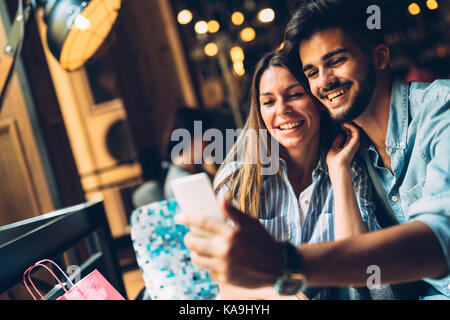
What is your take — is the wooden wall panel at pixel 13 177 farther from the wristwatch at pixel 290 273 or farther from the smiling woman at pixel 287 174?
the wristwatch at pixel 290 273

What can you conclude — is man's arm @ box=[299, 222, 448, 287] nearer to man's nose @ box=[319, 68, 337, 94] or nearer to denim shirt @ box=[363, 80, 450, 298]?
denim shirt @ box=[363, 80, 450, 298]

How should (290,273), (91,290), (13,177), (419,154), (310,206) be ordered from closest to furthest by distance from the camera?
1. (290,273)
2. (91,290)
3. (419,154)
4. (310,206)
5. (13,177)

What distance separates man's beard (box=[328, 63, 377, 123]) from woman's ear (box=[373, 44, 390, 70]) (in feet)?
0.12

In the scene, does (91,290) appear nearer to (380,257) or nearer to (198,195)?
(198,195)

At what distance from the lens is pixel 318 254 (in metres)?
0.68

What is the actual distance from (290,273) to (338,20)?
2.82ft

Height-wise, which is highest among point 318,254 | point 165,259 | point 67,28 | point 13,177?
point 67,28

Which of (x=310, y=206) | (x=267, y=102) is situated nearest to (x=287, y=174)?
(x=310, y=206)

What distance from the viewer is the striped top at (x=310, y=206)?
4.13 feet

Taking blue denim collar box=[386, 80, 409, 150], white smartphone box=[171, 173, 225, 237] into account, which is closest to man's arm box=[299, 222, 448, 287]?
white smartphone box=[171, 173, 225, 237]

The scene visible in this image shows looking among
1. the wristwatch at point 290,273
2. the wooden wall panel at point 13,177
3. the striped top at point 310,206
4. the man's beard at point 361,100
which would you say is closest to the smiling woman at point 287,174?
the striped top at point 310,206

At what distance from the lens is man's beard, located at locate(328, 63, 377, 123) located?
1181 mm

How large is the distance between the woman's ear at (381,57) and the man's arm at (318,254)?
64 centimetres
